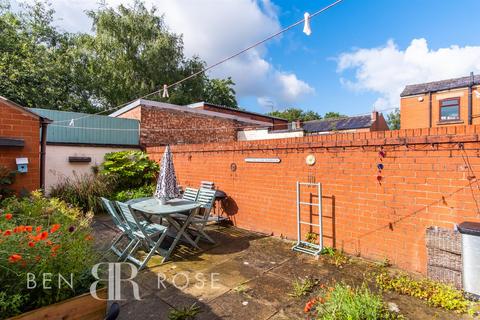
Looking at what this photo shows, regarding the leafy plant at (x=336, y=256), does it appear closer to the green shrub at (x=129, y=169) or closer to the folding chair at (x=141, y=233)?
the folding chair at (x=141, y=233)

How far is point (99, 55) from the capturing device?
17.6m

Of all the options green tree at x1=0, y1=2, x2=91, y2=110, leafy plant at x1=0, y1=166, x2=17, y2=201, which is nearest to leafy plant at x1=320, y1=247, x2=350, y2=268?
leafy plant at x1=0, y1=166, x2=17, y2=201

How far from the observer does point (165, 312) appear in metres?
2.90

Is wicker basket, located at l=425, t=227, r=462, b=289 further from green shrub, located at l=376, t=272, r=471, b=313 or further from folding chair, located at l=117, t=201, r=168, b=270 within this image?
folding chair, located at l=117, t=201, r=168, b=270

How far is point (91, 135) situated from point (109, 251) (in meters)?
5.86

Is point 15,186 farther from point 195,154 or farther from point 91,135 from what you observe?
point 195,154

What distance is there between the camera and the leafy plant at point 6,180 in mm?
5335

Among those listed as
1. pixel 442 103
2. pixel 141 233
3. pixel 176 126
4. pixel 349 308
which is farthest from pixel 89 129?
pixel 442 103

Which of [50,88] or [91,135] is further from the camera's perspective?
[50,88]

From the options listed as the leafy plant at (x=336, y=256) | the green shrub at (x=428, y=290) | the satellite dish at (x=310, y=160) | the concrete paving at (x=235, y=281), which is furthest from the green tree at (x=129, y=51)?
the green shrub at (x=428, y=290)

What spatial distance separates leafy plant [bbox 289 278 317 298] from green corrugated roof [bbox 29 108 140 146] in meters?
8.51

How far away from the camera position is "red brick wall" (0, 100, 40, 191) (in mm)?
5508

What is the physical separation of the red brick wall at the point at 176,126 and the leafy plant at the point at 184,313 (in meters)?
8.46

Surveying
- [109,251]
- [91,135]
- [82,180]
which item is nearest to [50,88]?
[91,135]
